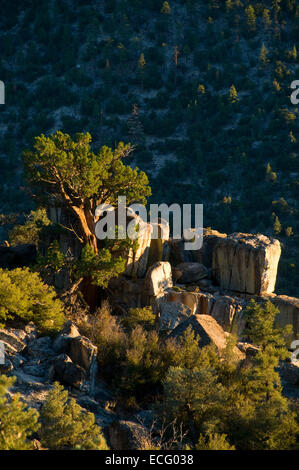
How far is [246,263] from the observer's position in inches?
1085

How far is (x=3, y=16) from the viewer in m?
98.9

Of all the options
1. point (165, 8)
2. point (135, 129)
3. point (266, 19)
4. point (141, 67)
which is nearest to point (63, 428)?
point (135, 129)

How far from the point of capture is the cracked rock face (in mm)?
27328

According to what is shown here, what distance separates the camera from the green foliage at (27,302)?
19688 millimetres

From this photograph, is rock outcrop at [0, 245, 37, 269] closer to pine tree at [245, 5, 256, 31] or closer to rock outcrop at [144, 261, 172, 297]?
rock outcrop at [144, 261, 172, 297]

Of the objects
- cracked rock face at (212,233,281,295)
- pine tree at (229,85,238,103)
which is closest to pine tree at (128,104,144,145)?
pine tree at (229,85,238,103)

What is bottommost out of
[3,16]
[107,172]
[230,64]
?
[107,172]

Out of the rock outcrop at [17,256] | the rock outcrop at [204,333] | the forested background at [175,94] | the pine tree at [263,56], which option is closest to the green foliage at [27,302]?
the rock outcrop at [204,333]

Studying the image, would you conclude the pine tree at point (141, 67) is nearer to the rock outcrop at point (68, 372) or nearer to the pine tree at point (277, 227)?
the pine tree at point (277, 227)

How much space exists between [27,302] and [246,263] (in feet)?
38.2

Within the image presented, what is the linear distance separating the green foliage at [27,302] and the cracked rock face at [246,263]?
9367 mm

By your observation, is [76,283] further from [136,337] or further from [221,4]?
[221,4]
